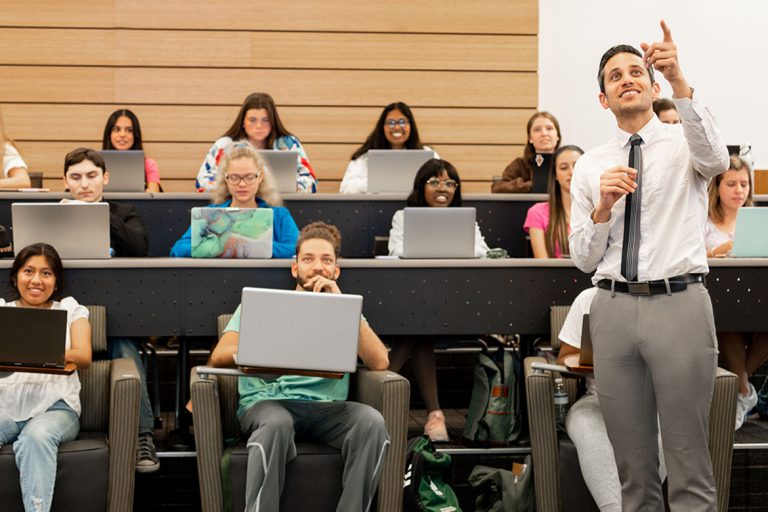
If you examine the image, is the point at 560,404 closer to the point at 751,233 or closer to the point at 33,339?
the point at 751,233

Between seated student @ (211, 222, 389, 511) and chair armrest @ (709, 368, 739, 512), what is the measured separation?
986mm

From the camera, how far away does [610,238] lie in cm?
258

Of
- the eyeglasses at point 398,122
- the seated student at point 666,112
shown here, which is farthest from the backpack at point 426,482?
the eyeglasses at point 398,122

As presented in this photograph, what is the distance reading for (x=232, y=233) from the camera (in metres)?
3.58

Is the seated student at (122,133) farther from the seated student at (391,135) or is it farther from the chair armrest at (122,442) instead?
the chair armrest at (122,442)

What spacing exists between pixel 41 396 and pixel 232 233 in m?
0.88

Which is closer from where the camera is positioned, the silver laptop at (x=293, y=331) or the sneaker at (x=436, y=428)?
the silver laptop at (x=293, y=331)

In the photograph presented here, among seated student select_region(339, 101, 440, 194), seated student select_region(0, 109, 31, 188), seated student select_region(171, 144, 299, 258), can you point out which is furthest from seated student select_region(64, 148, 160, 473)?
seated student select_region(339, 101, 440, 194)

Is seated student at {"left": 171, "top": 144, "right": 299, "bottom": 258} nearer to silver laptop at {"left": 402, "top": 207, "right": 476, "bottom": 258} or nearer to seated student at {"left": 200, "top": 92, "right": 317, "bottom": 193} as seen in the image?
silver laptop at {"left": 402, "top": 207, "right": 476, "bottom": 258}

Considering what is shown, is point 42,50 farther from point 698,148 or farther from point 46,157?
point 698,148

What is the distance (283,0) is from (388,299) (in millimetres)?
3854

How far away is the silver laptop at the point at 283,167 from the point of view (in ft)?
15.4

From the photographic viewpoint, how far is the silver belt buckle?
2.46m

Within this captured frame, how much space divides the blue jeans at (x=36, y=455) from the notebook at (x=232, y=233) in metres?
0.87
